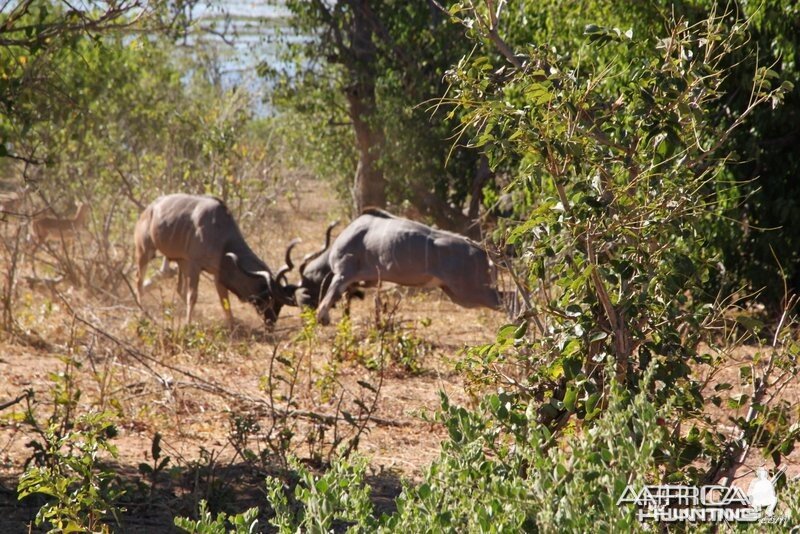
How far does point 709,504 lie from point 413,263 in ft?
23.8

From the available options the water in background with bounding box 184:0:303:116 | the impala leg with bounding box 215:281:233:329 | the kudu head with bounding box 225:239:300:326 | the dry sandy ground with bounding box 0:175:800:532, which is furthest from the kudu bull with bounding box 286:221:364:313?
the water in background with bounding box 184:0:303:116

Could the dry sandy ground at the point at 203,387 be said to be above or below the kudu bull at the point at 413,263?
below

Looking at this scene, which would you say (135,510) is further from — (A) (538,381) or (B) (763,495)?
(B) (763,495)

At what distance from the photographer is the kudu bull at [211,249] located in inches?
436

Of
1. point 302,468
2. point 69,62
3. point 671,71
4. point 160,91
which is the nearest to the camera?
point 302,468

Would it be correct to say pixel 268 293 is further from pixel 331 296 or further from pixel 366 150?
pixel 366 150

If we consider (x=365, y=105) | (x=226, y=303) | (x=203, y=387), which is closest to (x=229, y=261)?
(x=226, y=303)

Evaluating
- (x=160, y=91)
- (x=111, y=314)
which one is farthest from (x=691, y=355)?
(x=160, y=91)

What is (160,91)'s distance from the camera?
17.1 metres

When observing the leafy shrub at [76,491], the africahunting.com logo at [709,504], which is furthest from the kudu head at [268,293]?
the africahunting.com logo at [709,504]

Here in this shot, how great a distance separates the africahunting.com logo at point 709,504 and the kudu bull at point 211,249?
26.1 feet

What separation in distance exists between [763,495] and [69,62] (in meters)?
10.7

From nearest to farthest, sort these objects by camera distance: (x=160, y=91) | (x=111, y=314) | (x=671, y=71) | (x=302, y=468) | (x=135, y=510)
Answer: (x=302, y=468) → (x=671, y=71) → (x=135, y=510) → (x=111, y=314) → (x=160, y=91)

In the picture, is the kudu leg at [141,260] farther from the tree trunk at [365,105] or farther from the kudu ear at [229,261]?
the tree trunk at [365,105]
